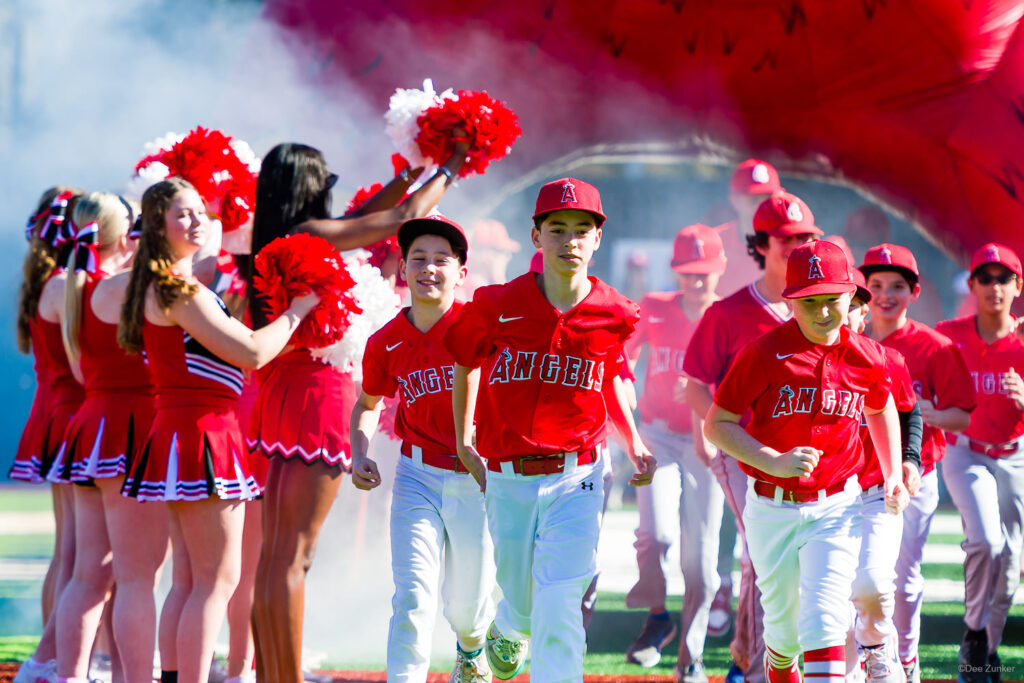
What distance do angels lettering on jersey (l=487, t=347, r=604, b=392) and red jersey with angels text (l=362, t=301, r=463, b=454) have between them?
0.25 m

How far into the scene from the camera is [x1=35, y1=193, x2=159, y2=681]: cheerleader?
→ 3.50 metres

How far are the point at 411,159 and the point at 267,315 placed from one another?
0.87 metres

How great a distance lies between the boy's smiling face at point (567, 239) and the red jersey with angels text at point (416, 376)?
38 cm

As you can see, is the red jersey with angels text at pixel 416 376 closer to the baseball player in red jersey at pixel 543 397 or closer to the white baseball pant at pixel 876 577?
the baseball player in red jersey at pixel 543 397

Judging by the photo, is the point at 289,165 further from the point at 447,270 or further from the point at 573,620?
the point at 573,620

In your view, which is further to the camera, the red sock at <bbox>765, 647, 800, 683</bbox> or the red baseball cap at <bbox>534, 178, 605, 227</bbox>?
the red sock at <bbox>765, 647, 800, 683</bbox>

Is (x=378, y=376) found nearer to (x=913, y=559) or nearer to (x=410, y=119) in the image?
(x=410, y=119)

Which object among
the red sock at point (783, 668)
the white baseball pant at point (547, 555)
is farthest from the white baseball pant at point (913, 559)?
the white baseball pant at point (547, 555)

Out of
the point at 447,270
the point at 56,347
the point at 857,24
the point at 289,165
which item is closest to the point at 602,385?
the point at 447,270

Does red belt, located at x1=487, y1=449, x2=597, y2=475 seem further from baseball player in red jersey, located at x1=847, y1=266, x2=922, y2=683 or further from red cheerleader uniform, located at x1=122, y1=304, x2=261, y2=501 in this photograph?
baseball player in red jersey, located at x1=847, y1=266, x2=922, y2=683

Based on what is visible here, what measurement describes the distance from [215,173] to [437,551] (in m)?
1.92

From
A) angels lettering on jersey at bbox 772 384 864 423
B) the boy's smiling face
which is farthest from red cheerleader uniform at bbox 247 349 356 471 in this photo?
angels lettering on jersey at bbox 772 384 864 423

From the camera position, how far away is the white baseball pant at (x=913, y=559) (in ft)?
14.3

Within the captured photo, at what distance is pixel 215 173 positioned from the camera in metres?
4.21
